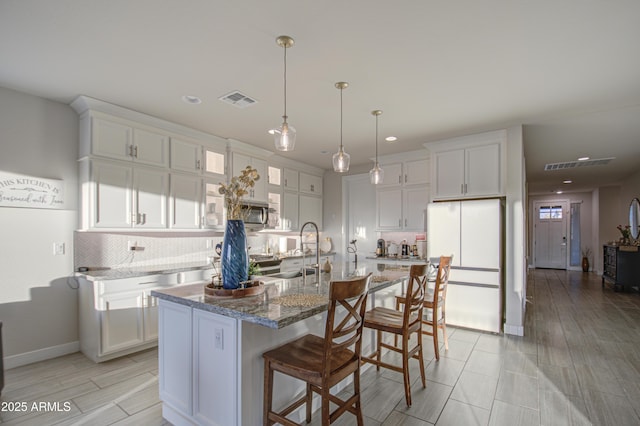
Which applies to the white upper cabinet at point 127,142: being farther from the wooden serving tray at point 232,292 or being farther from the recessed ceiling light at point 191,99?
the wooden serving tray at point 232,292

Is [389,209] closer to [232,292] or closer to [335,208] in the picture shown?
[335,208]

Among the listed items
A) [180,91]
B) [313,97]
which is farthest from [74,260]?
[313,97]

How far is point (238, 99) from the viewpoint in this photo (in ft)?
10.3

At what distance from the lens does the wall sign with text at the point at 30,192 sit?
9.53ft

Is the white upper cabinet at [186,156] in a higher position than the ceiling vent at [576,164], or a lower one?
lower

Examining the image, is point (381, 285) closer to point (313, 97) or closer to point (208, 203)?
point (313, 97)

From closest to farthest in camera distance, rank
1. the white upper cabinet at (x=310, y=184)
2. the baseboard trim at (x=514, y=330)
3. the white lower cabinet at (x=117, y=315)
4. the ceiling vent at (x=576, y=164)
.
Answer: the white lower cabinet at (x=117, y=315) → the baseboard trim at (x=514, y=330) → the ceiling vent at (x=576, y=164) → the white upper cabinet at (x=310, y=184)

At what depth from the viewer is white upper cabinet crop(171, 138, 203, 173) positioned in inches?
154

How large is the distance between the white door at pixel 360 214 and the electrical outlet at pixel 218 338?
4342mm

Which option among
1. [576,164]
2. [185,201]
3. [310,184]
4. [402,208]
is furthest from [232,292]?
[576,164]

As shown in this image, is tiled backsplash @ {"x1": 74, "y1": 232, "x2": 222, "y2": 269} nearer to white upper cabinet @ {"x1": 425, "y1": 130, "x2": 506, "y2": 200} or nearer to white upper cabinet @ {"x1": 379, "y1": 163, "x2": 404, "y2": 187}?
white upper cabinet @ {"x1": 379, "y1": 163, "x2": 404, "y2": 187}

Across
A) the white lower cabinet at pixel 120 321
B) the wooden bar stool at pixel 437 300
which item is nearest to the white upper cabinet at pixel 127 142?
the white lower cabinet at pixel 120 321

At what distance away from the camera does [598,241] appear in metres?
8.97

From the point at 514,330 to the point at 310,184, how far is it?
13.2 ft
